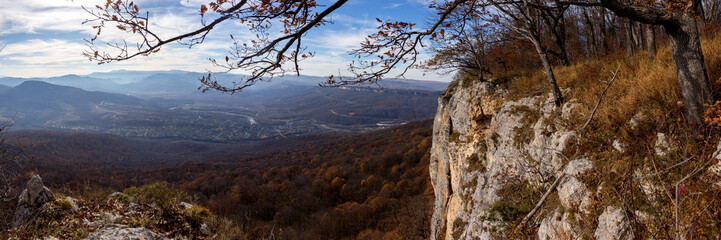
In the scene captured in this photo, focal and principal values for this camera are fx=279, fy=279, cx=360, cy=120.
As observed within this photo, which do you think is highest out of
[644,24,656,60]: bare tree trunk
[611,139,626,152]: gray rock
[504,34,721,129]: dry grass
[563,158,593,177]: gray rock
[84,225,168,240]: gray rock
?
[644,24,656,60]: bare tree trunk

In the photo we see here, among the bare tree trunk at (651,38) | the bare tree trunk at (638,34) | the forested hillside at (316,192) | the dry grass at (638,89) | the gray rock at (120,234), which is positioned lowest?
the forested hillside at (316,192)

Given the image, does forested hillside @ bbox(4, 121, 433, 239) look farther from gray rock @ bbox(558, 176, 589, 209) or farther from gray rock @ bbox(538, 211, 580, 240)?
gray rock @ bbox(558, 176, 589, 209)

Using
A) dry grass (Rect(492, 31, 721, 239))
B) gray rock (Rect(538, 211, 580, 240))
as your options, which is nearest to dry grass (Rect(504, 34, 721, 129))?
dry grass (Rect(492, 31, 721, 239))

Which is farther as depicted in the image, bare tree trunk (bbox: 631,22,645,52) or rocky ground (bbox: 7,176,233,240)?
bare tree trunk (bbox: 631,22,645,52)

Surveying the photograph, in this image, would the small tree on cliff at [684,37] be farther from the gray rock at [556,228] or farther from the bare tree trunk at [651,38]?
the bare tree trunk at [651,38]

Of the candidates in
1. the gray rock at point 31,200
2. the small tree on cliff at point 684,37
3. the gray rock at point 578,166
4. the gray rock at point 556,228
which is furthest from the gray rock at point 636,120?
the gray rock at point 31,200

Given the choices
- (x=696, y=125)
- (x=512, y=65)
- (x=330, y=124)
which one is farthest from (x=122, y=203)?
(x=330, y=124)
